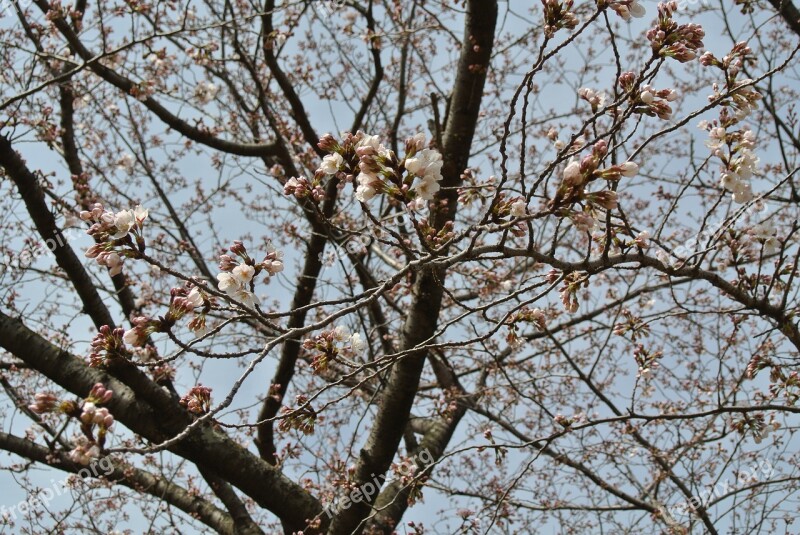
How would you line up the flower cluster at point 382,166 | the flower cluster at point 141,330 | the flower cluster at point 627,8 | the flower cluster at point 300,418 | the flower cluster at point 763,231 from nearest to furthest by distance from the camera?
the flower cluster at point 382,166
the flower cluster at point 141,330
the flower cluster at point 627,8
the flower cluster at point 300,418
the flower cluster at point 763,231

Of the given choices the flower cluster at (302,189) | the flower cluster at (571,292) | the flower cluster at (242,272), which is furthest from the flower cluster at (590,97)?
the flower cluster at (242,272)

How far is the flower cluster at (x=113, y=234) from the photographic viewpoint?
153 cm

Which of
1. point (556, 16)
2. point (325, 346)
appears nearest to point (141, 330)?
point (325, 346)

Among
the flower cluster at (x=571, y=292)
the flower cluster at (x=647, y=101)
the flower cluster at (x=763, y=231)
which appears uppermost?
the flower cluster at (x=763, y=231)

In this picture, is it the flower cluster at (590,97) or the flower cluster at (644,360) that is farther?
the flower cluster at (644,360)

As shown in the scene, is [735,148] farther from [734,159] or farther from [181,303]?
[181,303]

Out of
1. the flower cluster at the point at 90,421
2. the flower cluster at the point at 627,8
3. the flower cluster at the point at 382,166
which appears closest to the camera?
the flower cluster at the point at 90,421

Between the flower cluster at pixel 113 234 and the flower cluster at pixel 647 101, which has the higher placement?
the flower cluster at pixel 647 101

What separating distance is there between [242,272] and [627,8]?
4.45 feet

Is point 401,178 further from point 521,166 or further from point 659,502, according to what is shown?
point 659,502

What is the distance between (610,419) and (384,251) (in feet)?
10.5

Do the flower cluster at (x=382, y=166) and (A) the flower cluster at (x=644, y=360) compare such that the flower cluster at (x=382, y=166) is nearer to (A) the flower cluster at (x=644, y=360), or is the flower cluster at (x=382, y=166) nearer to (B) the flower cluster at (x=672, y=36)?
(B) the flower cluster at (x=672, y=36)

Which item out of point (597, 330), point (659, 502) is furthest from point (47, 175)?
point (659, 502)

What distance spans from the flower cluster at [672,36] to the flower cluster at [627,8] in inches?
2.3
